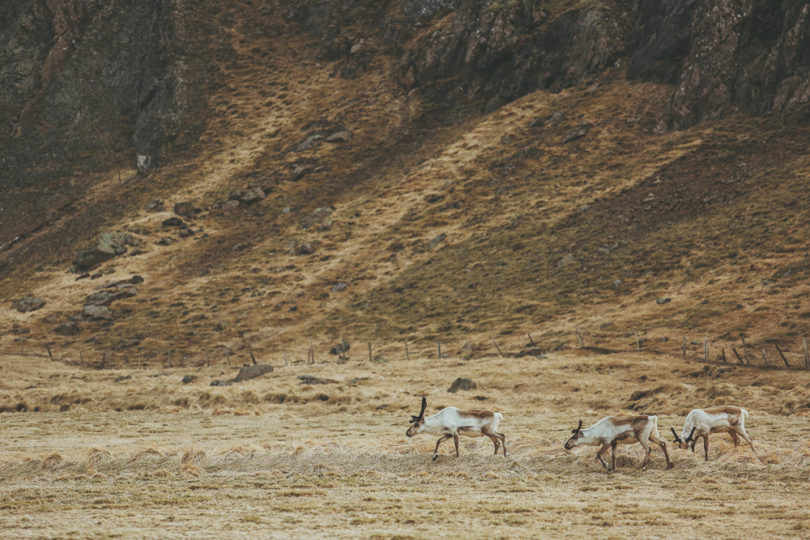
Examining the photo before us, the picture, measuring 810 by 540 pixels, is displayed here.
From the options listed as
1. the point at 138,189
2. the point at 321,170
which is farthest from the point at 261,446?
the point at 138,189

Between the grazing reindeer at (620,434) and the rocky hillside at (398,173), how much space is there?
85.6 ft

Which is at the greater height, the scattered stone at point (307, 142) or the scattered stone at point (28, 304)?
the scattered stone at point (307, 142)

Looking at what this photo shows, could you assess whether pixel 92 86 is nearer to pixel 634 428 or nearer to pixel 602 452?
pixel 602 452

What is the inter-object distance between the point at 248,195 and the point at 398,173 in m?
21.6

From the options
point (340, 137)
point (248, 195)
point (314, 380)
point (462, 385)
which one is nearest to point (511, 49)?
point (340, 137)

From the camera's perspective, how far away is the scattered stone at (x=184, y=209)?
95.9 meters

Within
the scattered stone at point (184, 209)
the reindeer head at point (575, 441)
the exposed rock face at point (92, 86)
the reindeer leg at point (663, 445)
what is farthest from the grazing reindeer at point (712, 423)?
the exposed rock face at point (92, 86)

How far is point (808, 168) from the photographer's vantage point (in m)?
63.5

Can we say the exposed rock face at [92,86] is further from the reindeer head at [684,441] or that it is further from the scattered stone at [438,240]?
the reindeer head at [684,441]

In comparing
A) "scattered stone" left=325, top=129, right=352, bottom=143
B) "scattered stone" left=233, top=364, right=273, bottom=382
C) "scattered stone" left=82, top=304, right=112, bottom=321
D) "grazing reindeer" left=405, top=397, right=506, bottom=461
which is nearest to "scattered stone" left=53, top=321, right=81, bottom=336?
"scattered stone" left=82, top=304, right=112, bottom=321

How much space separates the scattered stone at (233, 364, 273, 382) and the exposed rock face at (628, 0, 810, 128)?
60.3m

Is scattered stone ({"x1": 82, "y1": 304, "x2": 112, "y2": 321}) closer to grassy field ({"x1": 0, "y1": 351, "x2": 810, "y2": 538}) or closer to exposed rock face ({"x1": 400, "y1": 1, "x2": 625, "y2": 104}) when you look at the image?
grassy field ({"x1": 0, "y1": 351, "x2": 810, "y2": 538})

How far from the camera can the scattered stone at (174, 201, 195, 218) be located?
9588cm

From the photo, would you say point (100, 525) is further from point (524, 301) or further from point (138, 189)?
point (138, 189)
